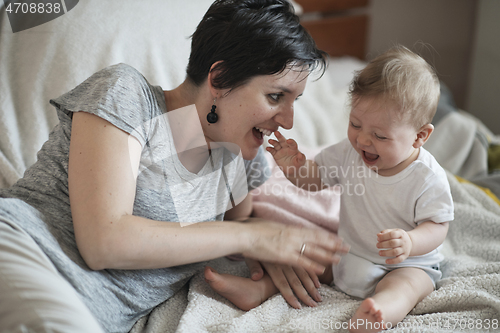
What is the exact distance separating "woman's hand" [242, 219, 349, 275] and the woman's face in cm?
22

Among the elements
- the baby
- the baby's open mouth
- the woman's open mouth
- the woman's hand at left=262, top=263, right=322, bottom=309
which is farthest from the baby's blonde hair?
the woman's hand at left=262, top=263, right=322, bottom=309

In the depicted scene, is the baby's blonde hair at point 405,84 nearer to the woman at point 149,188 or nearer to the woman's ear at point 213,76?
the woman at point 149,188

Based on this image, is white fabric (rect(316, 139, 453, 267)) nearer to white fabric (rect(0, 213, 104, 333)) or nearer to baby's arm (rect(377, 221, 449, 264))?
baby's arm (rect(377, 221, 449, 264))

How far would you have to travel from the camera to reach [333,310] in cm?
86

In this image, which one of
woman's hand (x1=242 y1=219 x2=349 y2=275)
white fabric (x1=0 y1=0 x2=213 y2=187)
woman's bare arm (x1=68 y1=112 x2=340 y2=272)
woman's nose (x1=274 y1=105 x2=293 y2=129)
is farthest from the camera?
white fabric (x1=0 y1=0 x2=213 y2=187)

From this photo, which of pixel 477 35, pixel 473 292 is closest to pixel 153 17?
pixel 473 292

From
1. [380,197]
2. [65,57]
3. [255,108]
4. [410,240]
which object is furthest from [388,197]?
[65,57]

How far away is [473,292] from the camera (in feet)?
2.77

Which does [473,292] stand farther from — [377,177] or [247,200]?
[247,200]

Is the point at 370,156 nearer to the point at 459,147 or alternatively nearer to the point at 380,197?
the point at 380,197

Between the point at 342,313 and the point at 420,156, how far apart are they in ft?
1.30

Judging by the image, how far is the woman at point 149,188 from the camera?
68 centimetres

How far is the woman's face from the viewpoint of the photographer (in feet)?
2.85

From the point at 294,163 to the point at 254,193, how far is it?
33cm
